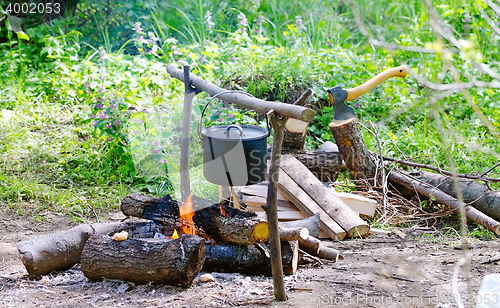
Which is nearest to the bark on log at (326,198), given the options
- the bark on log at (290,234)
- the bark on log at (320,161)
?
the bark on log at (320,161)

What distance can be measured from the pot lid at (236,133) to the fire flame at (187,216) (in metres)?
0.69

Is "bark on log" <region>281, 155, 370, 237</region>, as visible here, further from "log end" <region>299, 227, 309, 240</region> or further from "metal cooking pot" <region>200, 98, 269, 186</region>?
"metal cooking pot" <region>200, 98, 269, 186</region>

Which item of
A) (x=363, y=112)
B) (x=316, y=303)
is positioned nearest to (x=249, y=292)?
(x=316, y=303)

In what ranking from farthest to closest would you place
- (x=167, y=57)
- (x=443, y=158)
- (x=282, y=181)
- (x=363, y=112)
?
(x=167, y=57) < (x=363, y=112) < (x=443, y=158) < (x=282, y=181)

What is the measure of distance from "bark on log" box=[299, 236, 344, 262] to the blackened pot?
0.92 metres

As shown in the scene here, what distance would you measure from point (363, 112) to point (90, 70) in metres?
3.79

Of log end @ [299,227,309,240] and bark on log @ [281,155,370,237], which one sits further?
bark on log @ [281,155,370,237]

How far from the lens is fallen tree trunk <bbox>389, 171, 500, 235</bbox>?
3940 mm

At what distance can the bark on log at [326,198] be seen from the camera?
13.2 ft

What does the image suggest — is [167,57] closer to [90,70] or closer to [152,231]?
A: [90,70]

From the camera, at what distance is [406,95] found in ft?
21.3

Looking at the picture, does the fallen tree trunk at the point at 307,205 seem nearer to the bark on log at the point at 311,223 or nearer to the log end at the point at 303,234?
the bark on log at the point at 311,223

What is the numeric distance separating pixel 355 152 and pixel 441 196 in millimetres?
925

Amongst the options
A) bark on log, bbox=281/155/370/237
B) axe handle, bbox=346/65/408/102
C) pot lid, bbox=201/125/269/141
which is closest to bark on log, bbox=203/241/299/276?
pot lid, bbox=201/125/269/141
